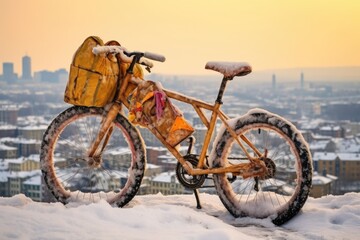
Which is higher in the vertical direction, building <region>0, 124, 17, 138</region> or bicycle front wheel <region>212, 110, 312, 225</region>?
bicycle front wheel <region>212, 110, 312, 225</region>

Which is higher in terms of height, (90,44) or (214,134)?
(90,44)

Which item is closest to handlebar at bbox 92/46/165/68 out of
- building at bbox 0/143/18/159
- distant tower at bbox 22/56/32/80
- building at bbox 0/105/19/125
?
building at bbox 0/143/18/159

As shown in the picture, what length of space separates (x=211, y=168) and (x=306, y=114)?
141 m

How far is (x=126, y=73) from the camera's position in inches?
203

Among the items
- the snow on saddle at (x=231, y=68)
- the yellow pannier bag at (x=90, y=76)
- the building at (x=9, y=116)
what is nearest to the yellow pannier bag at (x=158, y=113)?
the yellow pannier bag at (x=90, y=76)

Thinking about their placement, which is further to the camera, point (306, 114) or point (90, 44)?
point (306, 114)

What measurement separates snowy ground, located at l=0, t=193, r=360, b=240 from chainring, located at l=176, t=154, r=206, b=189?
0.81 feet

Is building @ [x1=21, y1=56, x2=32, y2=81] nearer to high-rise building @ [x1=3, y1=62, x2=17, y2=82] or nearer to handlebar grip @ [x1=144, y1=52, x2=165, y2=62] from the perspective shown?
high-rise building @ [x1=3, y1=62, x2=17, y2=82]

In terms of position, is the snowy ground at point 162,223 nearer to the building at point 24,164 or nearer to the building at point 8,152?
the building at point 24,164

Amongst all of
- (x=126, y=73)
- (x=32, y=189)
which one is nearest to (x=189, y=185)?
(x=126, y=73)

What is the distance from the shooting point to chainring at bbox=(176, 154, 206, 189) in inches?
196

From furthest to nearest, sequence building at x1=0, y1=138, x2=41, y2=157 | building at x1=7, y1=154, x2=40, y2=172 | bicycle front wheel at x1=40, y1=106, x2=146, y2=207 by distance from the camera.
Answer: building at x1=0, y1=138, x2=41, y2=157 → building at x1=7, y1=154, x2=40, y2=172 → bicycle front wheel at x1=40, y1=106, x2=146, y2=207

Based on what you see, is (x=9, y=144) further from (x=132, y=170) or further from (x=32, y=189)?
(x=132, y=170)

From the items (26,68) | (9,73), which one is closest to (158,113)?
(26,68)
